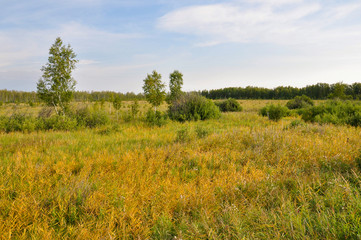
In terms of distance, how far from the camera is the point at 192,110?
15.2 meters

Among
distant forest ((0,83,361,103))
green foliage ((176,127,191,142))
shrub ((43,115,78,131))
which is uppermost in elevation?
distant forest ((0,83,361,103))

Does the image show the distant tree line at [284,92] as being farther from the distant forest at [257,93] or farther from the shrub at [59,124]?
the shrub at [59,124]

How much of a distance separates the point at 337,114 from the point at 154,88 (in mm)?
15967

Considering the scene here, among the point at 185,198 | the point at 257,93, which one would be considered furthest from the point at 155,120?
the point at 257,93

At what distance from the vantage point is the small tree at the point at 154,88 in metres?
21.5

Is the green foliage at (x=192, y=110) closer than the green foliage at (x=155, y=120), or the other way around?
the green foliage at (x=155, y=120)

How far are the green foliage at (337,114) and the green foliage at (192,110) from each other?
651 centimetres

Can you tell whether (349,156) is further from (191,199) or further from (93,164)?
(93,164)

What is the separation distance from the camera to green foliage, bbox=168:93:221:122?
1470 cm

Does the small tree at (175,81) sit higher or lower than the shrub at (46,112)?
higher

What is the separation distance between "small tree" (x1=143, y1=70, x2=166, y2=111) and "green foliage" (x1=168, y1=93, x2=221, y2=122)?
6.08 m

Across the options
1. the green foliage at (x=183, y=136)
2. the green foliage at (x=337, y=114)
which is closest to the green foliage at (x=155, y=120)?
the green foliage at (x=183, y=136)

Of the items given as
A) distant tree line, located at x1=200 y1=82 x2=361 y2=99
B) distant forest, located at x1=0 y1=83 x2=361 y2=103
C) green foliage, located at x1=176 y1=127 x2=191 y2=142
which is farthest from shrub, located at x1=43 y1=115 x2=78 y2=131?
distant tree line, located at x1=200 y1=82 x2=361 y2=99

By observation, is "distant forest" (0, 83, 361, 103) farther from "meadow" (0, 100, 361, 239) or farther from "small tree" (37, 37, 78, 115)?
"meadow" (0, 100, 361, 239)
